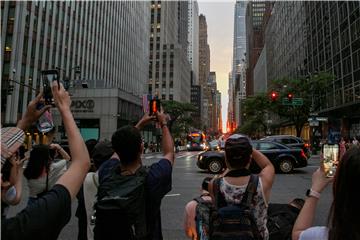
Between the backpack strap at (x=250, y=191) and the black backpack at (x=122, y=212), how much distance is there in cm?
82

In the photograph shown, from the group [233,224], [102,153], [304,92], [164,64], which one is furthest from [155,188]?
[164,64]

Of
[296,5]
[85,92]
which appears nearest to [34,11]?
[85,92]

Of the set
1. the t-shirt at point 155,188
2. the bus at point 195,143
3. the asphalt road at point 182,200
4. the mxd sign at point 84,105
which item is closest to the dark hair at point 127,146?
the t-shirt at point 155,188

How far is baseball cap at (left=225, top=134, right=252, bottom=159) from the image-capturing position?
2.92 m

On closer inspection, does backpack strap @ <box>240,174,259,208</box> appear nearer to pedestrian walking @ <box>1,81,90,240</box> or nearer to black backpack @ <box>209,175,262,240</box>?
black backpack @ <box>209,175,262,240</box>

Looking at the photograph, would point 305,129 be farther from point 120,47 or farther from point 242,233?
point 242,233

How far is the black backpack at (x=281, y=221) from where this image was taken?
3.40 meters

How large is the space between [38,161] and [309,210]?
3592 millimetres

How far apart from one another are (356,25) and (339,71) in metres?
7.57

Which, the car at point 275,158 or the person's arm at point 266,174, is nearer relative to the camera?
the person's arm at point 266,174

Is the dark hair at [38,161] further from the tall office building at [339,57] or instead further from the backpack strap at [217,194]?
the tall office building at [339,57]

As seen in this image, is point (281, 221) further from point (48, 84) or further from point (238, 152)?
point (48, 84)

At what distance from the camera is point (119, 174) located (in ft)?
9.55

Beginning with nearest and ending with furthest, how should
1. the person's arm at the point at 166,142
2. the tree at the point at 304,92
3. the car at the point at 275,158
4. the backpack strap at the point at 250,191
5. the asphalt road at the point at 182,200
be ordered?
1. the backpack strap at the point at 250,191
2. the person's arm at the point at 166,142
3. the asphalt road at the point at 182,200
4. the car at the point at 275,158
5. the tree at the point at 304,92
